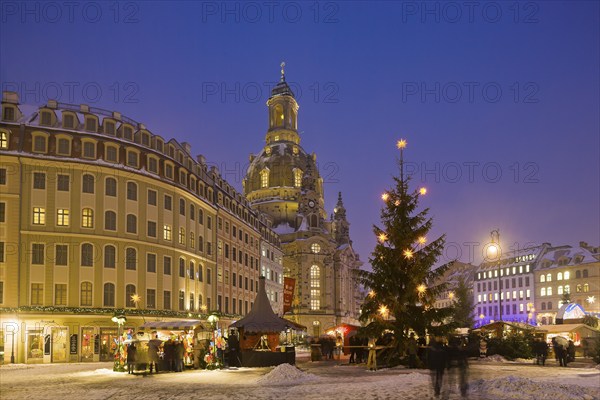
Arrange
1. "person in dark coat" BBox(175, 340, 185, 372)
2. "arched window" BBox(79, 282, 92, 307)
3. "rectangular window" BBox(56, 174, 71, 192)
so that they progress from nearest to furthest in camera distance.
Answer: "person in dark coat" BBox(175, 340, 185, 372)
"arched window" BBox(79, 282, 92, 307)
"rectangular window" BBox(56, 174, 71, 192)

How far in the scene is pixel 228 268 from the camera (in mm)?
75188

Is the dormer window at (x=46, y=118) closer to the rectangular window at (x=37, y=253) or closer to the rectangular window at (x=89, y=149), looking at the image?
the rectangular window at (x=89, y=149)

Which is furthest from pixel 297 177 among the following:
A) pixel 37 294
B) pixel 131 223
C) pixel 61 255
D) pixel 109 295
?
pixel 37 294

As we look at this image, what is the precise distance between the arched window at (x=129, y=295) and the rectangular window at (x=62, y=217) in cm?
693

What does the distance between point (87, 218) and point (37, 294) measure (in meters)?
6.59

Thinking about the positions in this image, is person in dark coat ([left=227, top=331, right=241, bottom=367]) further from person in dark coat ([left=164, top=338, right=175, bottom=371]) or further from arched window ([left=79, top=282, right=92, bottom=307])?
arched window ([left=79, top=282, right=92, bottom=307])

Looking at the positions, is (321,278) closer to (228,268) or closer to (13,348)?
(228,268)

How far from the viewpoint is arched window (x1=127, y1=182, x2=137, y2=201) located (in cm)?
5447

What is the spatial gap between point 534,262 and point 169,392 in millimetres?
122837

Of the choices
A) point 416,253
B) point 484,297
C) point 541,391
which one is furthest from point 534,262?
point 541,391

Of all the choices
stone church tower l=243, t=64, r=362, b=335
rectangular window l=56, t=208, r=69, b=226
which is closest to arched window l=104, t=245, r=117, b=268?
→ rectangular window l=56, t=208, r=69, b=226

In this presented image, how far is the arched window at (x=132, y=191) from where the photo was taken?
5447 cm

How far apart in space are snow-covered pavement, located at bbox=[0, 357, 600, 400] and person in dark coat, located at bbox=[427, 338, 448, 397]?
0.29 metres

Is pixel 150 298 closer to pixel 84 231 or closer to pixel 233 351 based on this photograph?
pixel 84 231
